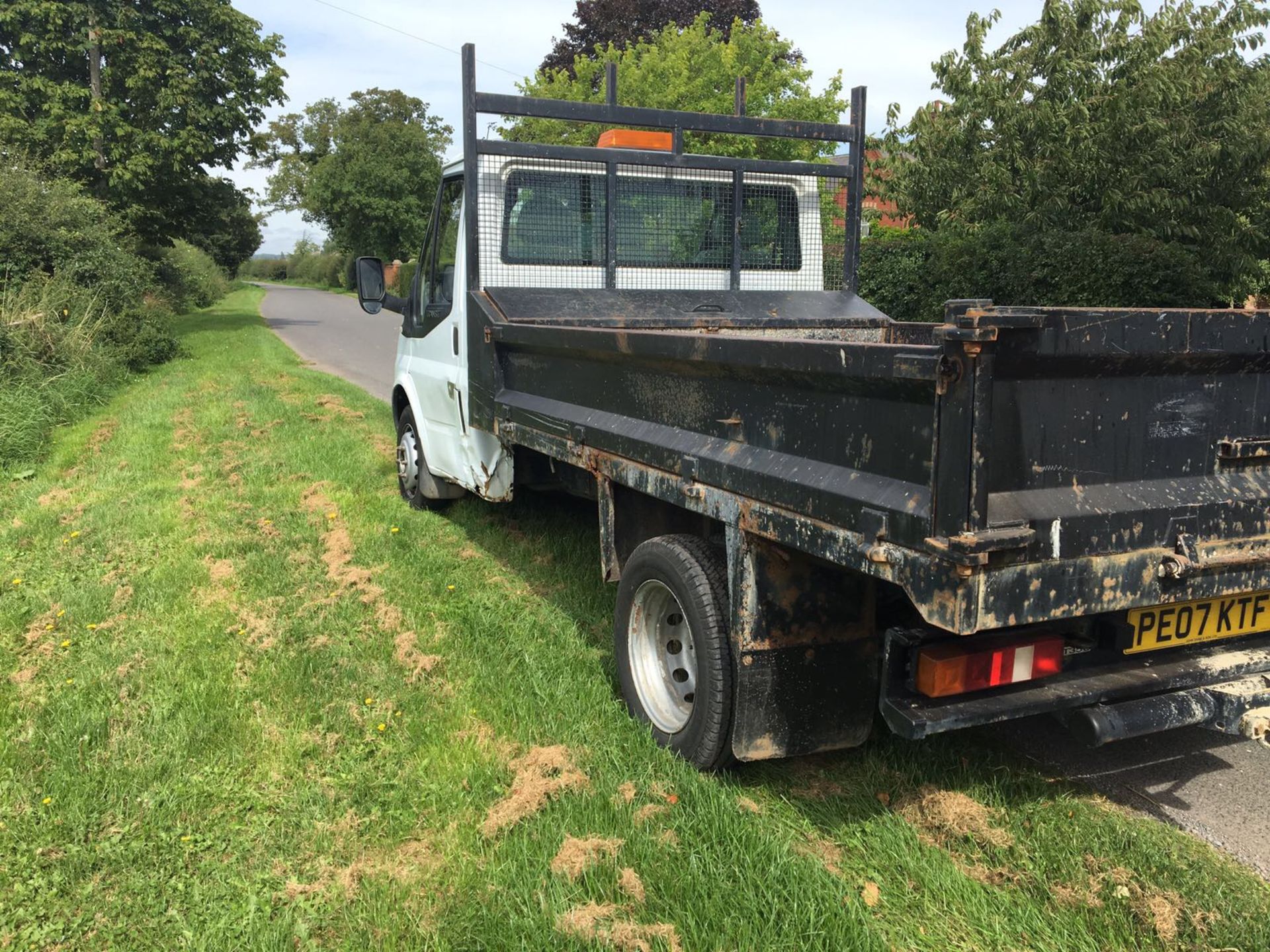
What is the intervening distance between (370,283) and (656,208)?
6.46ft

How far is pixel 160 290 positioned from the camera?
2223 cm

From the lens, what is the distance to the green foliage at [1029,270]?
10.3 m

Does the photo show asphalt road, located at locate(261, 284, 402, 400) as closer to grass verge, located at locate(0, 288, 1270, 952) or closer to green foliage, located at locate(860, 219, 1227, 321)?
grass verge, located at locate(0, 288, 1270, 952)

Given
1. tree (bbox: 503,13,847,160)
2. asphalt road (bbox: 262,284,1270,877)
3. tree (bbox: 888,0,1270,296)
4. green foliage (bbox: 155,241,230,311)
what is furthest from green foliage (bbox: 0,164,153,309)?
asphalt road (bbox: 262,284,1270,877)

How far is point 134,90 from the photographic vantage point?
2294 centimetres

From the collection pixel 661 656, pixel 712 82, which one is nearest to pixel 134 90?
pixel 712 82

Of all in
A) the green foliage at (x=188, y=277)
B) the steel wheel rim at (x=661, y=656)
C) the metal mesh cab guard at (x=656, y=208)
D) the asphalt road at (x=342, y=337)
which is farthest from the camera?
the green foliage at (x=188, y=277)

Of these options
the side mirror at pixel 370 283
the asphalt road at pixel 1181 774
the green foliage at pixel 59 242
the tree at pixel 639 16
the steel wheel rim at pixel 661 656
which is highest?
the tree at pixel 639 16

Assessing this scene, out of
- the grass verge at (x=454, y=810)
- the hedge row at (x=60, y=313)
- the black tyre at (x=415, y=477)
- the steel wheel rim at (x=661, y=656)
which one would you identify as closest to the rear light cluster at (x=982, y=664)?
the grass verge at (x=454, y=810)

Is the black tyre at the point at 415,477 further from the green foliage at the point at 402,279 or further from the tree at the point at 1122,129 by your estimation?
the green foliage at the point at 402,279

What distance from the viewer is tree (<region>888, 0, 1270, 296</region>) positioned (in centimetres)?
1019

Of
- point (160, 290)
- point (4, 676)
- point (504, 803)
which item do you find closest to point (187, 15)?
point (160, 290)

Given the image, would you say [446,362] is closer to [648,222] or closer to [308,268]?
[648,222]

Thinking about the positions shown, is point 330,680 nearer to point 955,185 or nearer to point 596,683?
point 596,683
